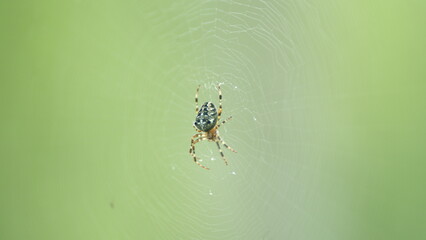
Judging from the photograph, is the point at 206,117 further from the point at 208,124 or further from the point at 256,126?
the point at 256,126

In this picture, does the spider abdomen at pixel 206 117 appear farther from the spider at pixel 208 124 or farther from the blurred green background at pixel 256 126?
the blurred green background at pixel 256 126

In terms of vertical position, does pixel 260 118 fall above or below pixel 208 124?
below

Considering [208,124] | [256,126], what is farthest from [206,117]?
[256,126]

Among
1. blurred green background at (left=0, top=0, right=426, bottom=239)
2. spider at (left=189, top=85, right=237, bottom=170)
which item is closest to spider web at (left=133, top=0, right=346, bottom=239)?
blurred green background at (left=0, top=0, right=426, bottom=239)

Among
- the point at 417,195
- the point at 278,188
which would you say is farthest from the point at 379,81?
the point at 278,188

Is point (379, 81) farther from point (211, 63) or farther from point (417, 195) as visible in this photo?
point (211, 63)

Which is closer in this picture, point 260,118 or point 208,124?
point 260,118

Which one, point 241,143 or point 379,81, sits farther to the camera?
point 241,143
